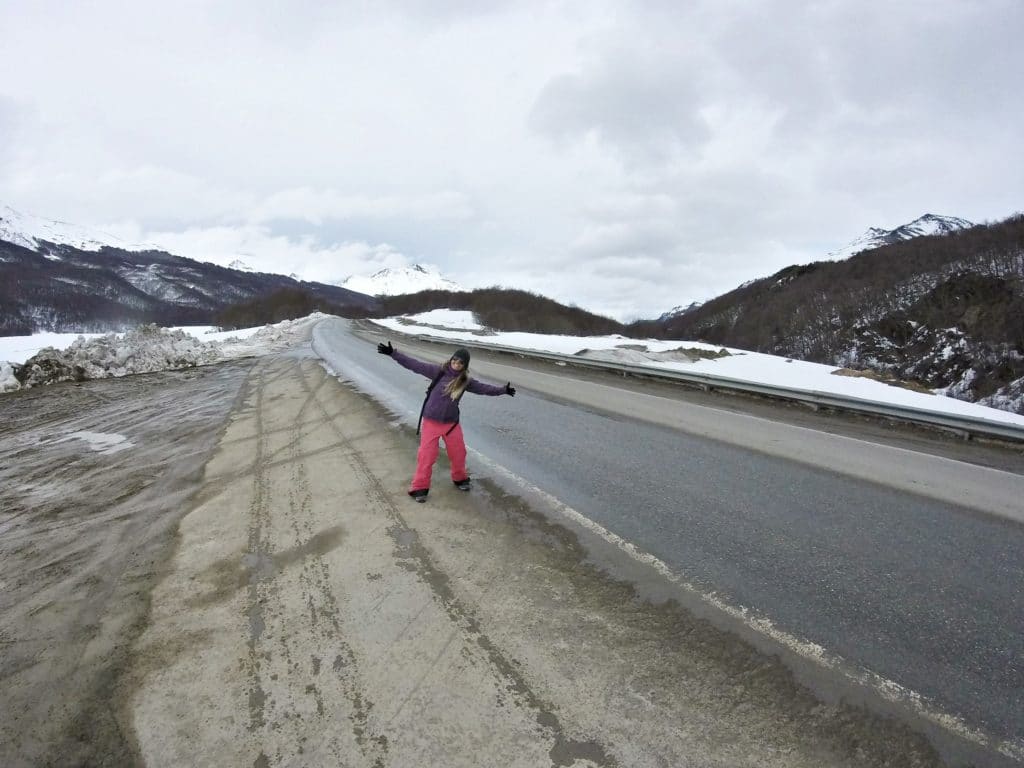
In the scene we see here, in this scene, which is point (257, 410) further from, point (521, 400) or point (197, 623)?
point (197, 623)

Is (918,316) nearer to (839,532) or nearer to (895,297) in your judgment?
(895,297)

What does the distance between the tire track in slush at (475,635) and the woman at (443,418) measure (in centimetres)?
43

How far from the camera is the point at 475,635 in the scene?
10.1 ft

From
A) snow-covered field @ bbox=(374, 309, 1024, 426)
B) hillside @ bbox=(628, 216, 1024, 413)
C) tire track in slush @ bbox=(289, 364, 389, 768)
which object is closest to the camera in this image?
tire track in slush @ bbox=(289, 364, 389, 768)

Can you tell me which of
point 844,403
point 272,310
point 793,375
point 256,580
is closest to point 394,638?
point 256,580

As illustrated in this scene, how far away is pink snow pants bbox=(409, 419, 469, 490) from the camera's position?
5.37m

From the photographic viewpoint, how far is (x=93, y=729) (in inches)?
98.7

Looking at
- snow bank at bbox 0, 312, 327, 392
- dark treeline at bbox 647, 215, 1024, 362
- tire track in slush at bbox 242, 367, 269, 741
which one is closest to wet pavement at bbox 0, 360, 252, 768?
tire track in slush at bbox 242, 367, 269, 741

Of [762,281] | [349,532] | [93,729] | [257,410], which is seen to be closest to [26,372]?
[257,410]

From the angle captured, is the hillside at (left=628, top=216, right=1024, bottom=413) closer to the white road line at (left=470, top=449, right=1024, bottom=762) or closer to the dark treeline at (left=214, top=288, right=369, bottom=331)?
the white road line at (left=470, top=449, right=1024, bottom=762)

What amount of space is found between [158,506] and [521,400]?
6.97 meters

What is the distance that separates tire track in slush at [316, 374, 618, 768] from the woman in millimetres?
432

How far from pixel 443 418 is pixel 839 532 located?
3731 mm

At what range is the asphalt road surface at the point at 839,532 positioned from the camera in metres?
2.76
